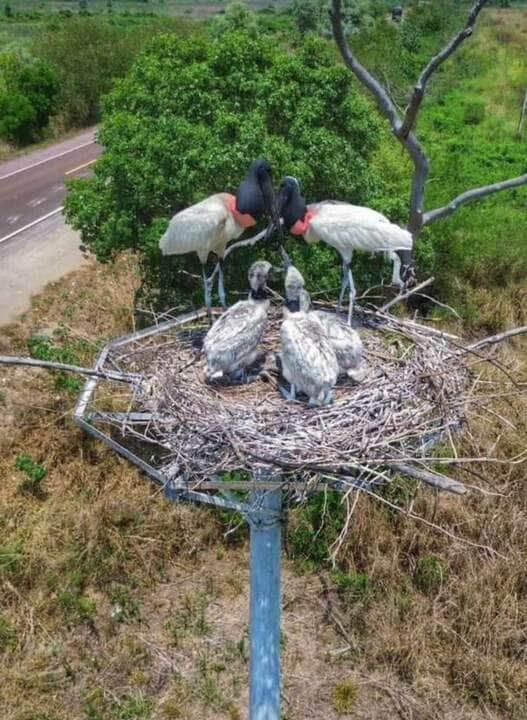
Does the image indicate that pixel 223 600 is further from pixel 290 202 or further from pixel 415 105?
pixel 415 105

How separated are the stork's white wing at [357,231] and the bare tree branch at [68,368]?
2.22 metres

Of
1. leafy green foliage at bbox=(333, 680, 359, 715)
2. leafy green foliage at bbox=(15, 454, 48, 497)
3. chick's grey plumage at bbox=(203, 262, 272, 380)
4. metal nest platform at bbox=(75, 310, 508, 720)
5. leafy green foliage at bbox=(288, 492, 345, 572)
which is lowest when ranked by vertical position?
leafy green foliage at bbox=(333, 680, 359, 715)

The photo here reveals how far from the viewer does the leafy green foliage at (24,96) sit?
108 ft

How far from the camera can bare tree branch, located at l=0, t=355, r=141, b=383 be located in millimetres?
5898

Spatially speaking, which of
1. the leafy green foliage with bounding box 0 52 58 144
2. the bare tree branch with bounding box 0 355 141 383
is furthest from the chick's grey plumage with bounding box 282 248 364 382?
the leafy green foliage with bounding box 0 52 58 144

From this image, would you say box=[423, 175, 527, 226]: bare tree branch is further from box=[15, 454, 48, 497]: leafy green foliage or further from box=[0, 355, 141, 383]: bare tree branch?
box=[0, 355, 141, 383]: bare tree branch

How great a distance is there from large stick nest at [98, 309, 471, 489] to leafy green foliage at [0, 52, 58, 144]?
28810 mm

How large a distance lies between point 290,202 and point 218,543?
598 centimetres

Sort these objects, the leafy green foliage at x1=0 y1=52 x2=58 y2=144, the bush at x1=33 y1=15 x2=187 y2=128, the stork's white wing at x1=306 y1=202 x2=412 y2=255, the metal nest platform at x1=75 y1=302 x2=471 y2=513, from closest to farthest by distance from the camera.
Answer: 1. the metal nest platform at x1=75 y1=302 x2=471 y2=513
2. the stork's white wing at x1=306 y1=202 x2=412 y2=255
3. the leafy green foliage at x1=0 y1=52 x2=58 y2=144
4. the bush at x1=33 y1=15 x2=187 y2=128

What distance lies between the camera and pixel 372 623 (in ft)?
34.3

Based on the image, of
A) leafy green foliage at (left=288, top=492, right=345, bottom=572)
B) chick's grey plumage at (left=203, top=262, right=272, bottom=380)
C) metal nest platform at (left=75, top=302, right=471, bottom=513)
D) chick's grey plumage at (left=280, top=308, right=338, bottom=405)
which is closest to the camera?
metal nest platform at (left=75, top=302, right=471, bottom=513)

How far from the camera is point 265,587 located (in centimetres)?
609

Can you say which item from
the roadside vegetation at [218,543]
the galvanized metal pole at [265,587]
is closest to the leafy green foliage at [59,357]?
the roadside vegetation at [218,543]

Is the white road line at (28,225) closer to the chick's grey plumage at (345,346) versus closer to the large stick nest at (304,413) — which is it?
the large stick nest at (304,413)
